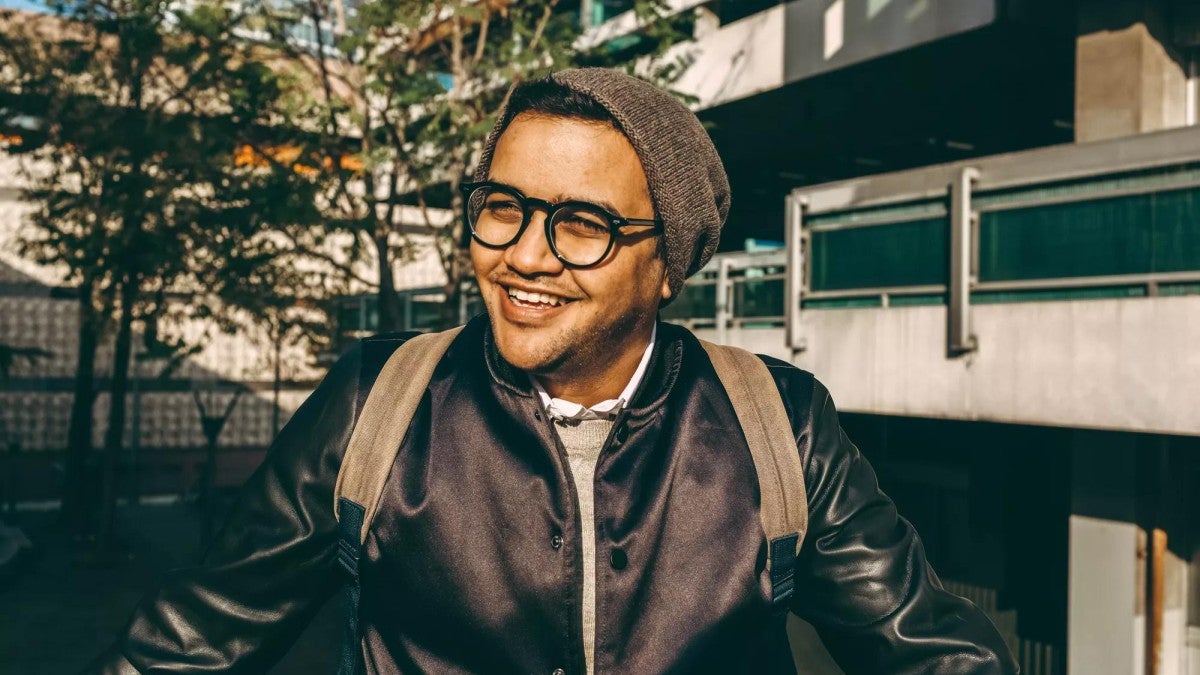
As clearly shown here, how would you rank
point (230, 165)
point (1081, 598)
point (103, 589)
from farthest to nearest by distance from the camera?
point (103, 589)
point (230, 165)
point (1081, 598)

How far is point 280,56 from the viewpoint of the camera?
13.4 m

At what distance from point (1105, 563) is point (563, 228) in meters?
8.74

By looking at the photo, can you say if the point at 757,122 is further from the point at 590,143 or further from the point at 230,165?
the point at 590,143

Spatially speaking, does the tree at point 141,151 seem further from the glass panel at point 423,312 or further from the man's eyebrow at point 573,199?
the man's eyebrow at point 573,199

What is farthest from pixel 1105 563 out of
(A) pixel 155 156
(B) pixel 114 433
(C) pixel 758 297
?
(B) pixel 114 433

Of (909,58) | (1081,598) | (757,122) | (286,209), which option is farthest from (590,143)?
(757,122)

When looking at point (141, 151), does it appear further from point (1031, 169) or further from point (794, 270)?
point (1031, 169)

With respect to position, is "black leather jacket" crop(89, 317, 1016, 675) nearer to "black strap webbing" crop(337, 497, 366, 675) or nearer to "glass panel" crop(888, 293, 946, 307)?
"black strap webbing" crop(337, 497, 366, 675)

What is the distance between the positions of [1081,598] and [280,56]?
414 inches

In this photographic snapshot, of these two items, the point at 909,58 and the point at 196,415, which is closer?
the point at 909,58

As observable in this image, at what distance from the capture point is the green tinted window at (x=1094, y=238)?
8273 millimetres

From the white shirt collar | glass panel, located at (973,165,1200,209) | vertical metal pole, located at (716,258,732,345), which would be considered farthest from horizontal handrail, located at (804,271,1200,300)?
the white shirt collar

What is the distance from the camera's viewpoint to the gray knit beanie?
A: 1813 millimetres

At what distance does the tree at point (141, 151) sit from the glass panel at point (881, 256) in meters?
5.55
